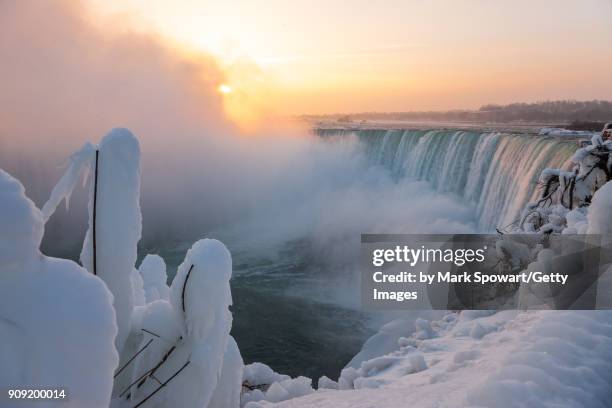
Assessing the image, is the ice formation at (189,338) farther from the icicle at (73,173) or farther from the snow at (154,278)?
the snow at (154,278)

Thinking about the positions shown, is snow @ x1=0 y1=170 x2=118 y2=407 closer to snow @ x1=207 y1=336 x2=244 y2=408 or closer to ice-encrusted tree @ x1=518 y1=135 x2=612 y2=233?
snow @ x1=207 y1=336 x2=244 y2=408

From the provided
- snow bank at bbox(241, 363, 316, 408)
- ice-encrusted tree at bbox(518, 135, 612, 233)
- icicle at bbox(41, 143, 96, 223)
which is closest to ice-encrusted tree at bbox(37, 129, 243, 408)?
icicle at bbox(41, 143, 96, 223)

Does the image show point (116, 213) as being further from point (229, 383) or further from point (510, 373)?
point (510, 373)

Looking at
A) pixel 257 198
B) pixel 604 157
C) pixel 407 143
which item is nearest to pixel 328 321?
pixel 604 157

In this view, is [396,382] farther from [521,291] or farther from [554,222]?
[554,222]

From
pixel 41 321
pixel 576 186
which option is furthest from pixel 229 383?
pixel 576 186
